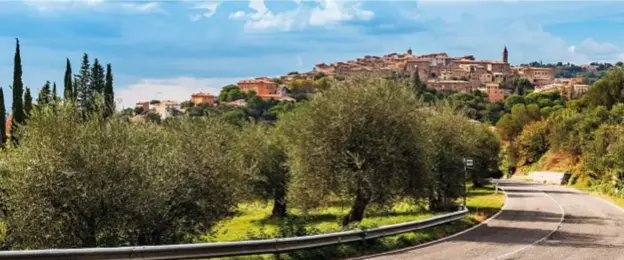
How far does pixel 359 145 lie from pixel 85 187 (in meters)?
9.80

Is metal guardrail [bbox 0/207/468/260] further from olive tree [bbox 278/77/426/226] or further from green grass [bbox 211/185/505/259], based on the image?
olive tree [bbox 278/77/426/226]

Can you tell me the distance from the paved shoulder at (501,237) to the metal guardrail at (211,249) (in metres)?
0.96

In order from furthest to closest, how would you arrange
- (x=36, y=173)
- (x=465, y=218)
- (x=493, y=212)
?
(x=493, y=212) < (x=465, y=218) < (x=36, y=173)

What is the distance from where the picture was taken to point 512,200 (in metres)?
41.8

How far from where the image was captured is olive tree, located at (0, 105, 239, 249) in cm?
1661

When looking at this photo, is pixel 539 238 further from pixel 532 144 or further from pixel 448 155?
pixel 532 144

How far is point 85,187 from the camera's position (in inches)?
649

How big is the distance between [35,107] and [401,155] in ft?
40.0

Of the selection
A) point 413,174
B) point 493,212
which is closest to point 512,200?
point 493,212

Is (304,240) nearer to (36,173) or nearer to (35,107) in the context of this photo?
(36,173)

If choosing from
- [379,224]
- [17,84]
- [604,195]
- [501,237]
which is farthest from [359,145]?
[17,84]

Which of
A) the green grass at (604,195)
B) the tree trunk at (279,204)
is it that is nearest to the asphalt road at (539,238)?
the green grass at (604,195)

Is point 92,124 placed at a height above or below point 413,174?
above

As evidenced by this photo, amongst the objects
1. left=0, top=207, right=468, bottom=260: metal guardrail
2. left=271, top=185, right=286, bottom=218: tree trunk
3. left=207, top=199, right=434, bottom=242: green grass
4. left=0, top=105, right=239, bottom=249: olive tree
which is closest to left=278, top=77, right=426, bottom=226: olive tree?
left=207, top=199, right=434, bottom=242: green grass
